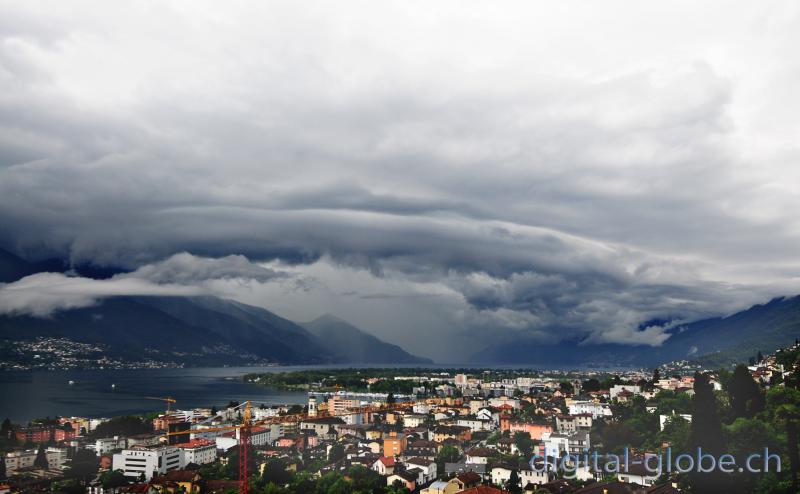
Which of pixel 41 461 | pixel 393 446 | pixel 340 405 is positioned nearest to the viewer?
pixel 41 461

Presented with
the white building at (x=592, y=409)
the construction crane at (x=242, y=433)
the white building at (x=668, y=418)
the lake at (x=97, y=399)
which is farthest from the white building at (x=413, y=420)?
the lake at (x=97, y=399)

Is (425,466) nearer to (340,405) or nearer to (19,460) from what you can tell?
(19,460)

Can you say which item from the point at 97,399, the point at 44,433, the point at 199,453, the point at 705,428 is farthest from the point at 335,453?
the point at 97,399

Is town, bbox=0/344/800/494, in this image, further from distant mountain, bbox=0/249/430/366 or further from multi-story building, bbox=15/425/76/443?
distant mountain, bbox=0/249/430/366

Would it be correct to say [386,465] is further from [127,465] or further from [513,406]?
[513,406]

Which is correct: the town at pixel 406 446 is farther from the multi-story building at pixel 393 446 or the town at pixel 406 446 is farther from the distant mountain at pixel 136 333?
the distant mountain at pixel 136 333

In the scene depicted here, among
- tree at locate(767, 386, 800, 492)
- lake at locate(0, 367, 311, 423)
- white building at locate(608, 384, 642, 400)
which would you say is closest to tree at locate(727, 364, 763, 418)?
tree at locate(767, 386, 800, 492)
